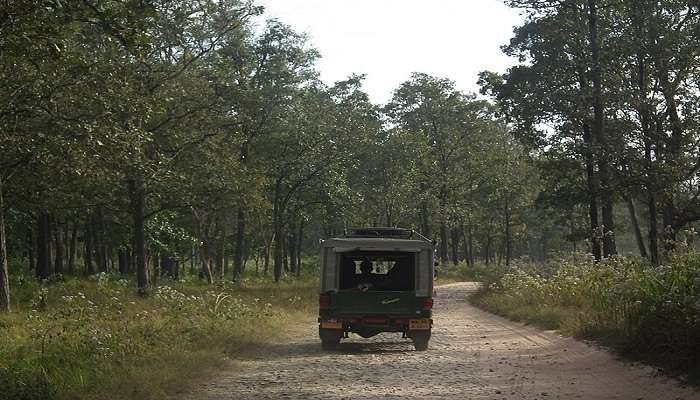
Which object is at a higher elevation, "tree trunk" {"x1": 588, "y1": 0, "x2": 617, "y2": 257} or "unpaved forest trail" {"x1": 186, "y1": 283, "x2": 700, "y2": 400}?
"tree trunk" {"x1": 588, "y1": 0, "x2": 617, "y2": 257}

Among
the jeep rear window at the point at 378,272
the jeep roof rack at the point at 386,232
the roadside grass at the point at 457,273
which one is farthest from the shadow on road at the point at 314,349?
the roadside grass at the point at 457,273

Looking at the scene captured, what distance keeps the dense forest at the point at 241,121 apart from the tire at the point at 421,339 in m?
5.45

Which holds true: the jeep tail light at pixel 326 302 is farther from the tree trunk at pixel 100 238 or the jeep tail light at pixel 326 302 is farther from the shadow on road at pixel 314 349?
the tree trunk at pixel 100 238

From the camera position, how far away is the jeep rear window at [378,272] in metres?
14.7

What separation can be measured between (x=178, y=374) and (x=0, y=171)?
13308 millimetres

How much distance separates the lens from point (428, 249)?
1436 centimetres

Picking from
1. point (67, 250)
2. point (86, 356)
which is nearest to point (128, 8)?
point (86, 356)

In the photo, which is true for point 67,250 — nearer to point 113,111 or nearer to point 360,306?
point 113,111

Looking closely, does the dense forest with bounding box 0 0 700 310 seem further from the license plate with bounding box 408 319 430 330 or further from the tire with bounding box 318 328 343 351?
the tire with bounding box 318 328 343 351

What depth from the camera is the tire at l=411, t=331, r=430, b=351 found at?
46.1ft

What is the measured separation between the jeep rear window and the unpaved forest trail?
1326 mm

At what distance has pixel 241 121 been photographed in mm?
31859

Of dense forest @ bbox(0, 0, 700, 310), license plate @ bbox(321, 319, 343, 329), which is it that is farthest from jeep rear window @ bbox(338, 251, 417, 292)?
dense forest @ bbox(0, 0, 700, 310)

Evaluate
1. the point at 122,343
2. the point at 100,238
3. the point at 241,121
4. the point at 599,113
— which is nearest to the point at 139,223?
the point at 241,121
